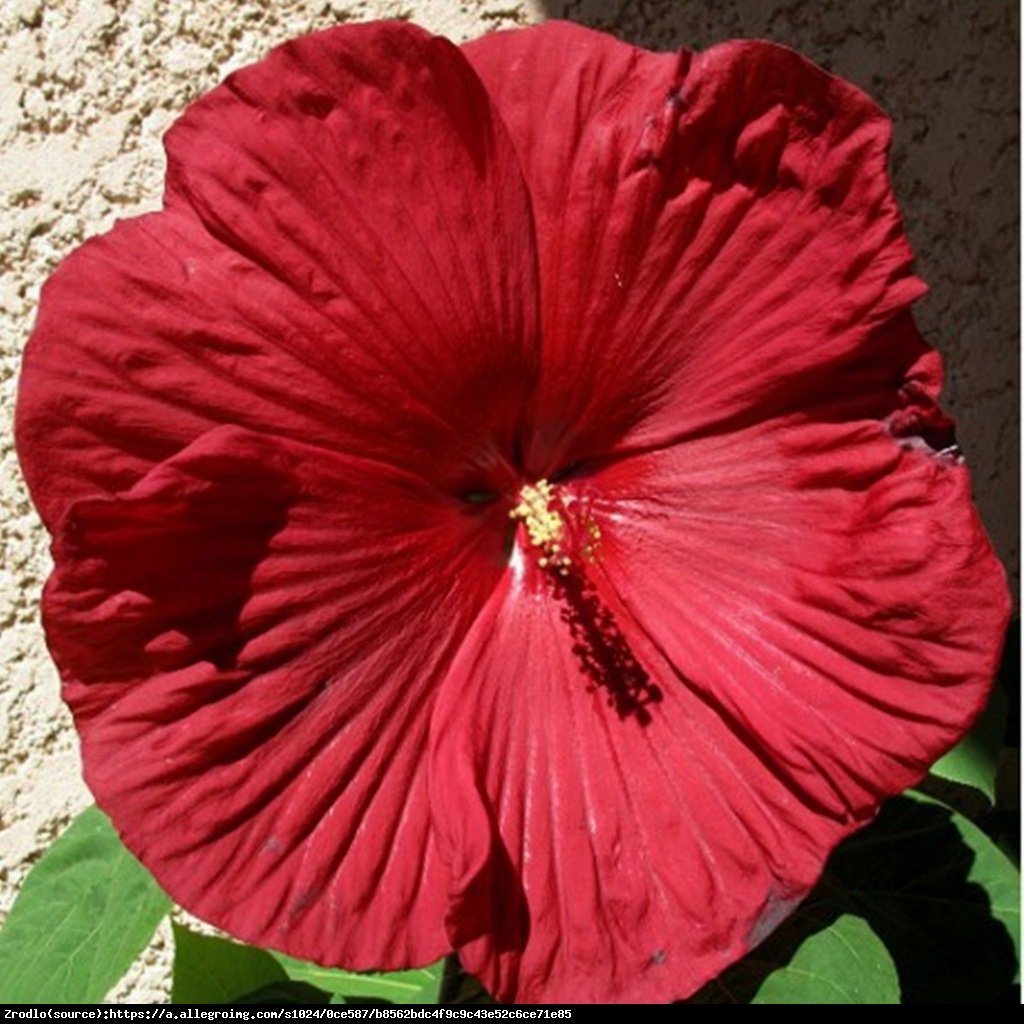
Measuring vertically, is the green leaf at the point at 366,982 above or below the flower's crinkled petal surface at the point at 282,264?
below

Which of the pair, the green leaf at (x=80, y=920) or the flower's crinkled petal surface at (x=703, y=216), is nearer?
the flower's crinkled petal surface at (x=703, y=216)

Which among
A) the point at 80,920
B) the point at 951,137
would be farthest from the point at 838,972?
the point at 951,137

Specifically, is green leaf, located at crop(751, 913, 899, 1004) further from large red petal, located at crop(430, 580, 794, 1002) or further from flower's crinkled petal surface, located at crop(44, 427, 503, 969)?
flower's crinkled petal surface, located at crop(44, 427, 503, 969)

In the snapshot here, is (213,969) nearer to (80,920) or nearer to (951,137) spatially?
(80,920)

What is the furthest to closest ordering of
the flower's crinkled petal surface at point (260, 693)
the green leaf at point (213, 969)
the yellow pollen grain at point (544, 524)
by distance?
the green leaf at point (213, 969)
the yellow pollen grain at point (544, 524)
the flower's crinkled petal surface at point (260, 693)

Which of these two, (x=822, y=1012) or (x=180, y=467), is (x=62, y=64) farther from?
(x=822, y=1012)

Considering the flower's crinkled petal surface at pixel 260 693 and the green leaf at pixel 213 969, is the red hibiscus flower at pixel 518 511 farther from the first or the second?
the green leaf at pixel 213 969

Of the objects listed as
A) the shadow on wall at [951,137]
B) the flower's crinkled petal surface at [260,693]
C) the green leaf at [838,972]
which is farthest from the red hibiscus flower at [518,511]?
the shadow on wall at [951,137]
